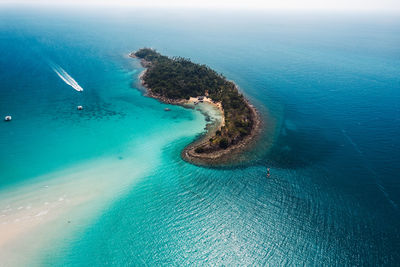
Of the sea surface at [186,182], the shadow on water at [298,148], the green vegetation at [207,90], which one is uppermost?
the green vegetation at [207,90]

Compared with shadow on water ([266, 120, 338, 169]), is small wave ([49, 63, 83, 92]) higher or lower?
lower

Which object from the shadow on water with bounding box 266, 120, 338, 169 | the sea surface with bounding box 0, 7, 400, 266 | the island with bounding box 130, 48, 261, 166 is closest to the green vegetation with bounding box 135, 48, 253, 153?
the island with bounding box 130, 48, 261, 166

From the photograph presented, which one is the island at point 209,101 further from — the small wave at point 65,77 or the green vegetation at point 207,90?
the small wave at point 65,77

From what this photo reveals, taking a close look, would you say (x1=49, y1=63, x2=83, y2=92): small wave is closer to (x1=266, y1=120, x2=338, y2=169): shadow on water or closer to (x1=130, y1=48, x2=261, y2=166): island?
(x1=130, y1=48, x2=261, y2=166): island

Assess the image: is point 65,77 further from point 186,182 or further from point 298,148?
point 298,148

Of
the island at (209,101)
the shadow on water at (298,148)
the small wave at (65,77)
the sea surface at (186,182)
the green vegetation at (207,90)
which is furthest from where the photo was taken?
the small wave at (65,77)

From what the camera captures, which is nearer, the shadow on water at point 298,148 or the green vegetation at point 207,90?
the shadow on water at point 298,148

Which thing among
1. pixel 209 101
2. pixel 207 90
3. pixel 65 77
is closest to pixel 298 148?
pixel 209 101

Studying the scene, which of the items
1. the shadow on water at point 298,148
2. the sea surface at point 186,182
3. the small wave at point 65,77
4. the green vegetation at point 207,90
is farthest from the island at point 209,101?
the small wave at point 65,77
